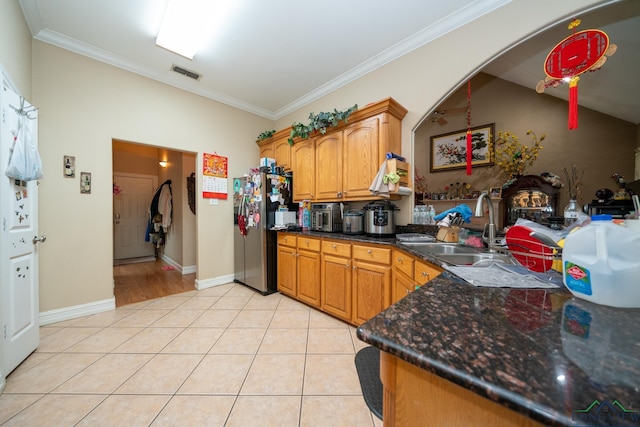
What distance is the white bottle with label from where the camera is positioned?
621 millimetres

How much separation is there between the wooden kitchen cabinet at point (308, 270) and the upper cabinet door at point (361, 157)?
72cm

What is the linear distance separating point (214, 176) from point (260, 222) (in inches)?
42.9

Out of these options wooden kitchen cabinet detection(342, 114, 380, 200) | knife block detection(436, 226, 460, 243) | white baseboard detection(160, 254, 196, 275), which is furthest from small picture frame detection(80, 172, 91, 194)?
knife block detection(436, 226, 460, 243)

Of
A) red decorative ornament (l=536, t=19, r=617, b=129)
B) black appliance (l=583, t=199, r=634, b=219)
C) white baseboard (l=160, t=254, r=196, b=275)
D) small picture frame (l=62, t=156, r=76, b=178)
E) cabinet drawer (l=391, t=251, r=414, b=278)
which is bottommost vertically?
white baseboard (l=160, t=254, r=196, b=275)

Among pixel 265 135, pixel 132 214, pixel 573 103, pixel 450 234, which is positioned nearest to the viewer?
pixel 573 103

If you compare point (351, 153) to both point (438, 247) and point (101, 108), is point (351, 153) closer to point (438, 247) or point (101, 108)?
point (438, 247)

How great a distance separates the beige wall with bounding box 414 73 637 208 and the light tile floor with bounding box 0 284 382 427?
353 cm

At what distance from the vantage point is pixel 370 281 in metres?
2.06

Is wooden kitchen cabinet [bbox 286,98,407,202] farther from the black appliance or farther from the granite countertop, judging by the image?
the granite countertop


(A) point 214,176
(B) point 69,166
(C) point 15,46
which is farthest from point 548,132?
(B) point 69,166

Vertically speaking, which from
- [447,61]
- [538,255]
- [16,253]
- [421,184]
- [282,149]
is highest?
[447,61]

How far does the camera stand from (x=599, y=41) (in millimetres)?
1402

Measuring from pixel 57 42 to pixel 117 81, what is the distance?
0.49 metres

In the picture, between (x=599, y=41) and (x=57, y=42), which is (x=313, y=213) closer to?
(x=599, y=41)
